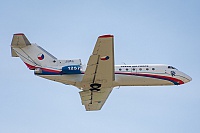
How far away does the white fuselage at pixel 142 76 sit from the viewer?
5528 centimetres

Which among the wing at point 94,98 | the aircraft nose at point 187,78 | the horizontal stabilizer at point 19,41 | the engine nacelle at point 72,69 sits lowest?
the wing at point 94,98

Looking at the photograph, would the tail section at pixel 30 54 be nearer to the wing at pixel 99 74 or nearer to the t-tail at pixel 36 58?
the t-tail at pixel 36 58

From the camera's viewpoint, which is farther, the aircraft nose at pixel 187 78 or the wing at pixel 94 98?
the aircraft nose at pixel 187 78

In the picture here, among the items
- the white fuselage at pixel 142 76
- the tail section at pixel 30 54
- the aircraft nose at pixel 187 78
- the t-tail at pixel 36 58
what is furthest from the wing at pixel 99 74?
the aircraft nose at pixel 187 78

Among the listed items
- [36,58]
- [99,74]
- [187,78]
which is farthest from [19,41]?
[187,78]

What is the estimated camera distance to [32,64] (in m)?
57.4

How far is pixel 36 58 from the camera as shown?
5769cm

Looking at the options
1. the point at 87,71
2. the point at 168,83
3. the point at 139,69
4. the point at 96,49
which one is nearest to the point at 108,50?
the point at 96,49

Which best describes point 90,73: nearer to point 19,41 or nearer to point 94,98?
point 94,98

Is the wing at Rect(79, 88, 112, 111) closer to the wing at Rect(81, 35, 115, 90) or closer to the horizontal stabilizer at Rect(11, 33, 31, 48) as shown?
the wing at Rect(81, 35, 115, 90)

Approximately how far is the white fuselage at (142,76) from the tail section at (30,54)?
2.17 metres

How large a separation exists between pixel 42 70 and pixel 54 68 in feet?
5.08

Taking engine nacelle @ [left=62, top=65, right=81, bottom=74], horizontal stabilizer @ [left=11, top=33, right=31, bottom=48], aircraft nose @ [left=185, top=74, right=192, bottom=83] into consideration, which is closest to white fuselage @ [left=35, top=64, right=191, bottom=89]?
aircraft nose @ [left=185, top=74, right=192, bottom=83]

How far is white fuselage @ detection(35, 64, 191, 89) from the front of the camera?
55281 millimetres
